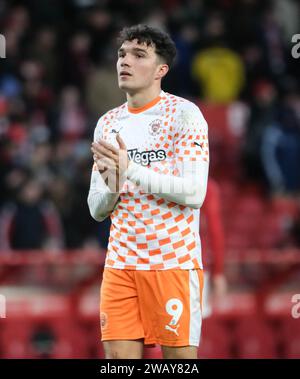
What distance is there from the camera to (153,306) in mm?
5691

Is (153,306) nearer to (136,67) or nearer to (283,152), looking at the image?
(136,67)

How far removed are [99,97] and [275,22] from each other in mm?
3293

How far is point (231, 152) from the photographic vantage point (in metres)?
14.5

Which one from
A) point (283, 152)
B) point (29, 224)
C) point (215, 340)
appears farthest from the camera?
point (283, 152)

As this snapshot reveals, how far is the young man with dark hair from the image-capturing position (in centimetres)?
564

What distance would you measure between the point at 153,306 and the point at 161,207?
53 cm

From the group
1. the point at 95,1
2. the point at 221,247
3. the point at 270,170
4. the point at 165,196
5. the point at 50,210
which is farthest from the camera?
the point at 95,1

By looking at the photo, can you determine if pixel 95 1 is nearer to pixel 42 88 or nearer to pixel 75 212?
pixel 42 88

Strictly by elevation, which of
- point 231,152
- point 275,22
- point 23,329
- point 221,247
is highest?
point 275,22

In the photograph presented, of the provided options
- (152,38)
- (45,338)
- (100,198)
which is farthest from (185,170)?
(45,338)

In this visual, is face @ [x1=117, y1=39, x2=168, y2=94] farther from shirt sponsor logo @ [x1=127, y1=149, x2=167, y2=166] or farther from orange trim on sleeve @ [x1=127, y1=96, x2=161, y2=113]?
shirt sponsor logo @ [x1=127, y1=149, x2=167, y2=166]

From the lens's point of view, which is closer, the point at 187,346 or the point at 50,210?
the point at 187,346

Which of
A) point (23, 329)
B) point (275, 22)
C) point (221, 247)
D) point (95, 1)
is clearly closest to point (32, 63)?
point (95, 1)

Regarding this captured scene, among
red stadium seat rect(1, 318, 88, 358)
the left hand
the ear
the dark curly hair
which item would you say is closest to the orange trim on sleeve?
the ear
